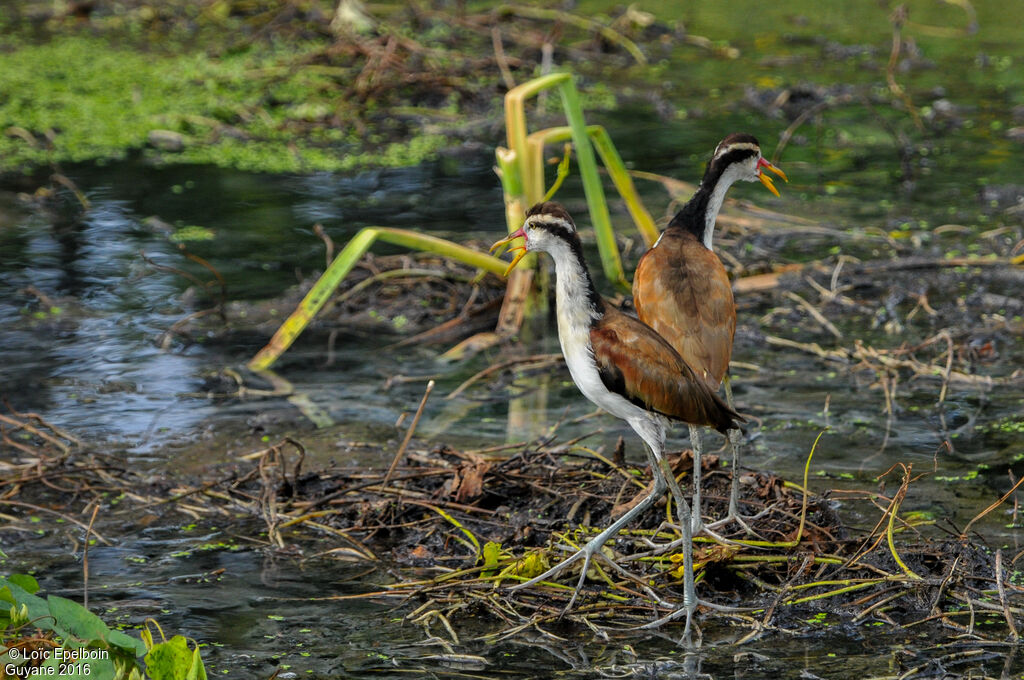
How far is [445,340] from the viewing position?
7.06m

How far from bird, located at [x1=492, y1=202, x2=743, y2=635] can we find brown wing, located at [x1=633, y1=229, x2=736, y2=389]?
0.94ft

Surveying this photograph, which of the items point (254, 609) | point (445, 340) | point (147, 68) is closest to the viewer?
point (254, 609)

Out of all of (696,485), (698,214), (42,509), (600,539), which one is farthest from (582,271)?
(42,509)

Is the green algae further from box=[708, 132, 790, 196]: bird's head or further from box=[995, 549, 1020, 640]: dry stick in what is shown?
box=[995, 549, 1020, 640]: dry stick

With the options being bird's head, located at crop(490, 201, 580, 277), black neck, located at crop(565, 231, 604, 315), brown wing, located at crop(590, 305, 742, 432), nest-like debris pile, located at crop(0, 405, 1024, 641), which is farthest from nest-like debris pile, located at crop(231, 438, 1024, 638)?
bird's head, located at crop(490, 201, 580, 277)

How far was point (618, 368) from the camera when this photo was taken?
13.4 ft

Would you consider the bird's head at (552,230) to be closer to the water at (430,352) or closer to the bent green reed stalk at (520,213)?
the water at (430,352)

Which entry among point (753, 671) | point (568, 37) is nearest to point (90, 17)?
point (568, 37)

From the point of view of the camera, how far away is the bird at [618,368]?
13.5ft

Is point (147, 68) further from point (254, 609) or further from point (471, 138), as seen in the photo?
point (254, 609)

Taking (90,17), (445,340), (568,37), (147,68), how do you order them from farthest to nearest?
1. (90,17)
2. (568,37)
3. (147,68)
4. (445,340)

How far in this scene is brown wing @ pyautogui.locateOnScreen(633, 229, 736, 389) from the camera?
4.56 metres

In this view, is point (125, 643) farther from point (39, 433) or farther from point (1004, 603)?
point (39, 433)

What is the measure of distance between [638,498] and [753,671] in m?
0.96
